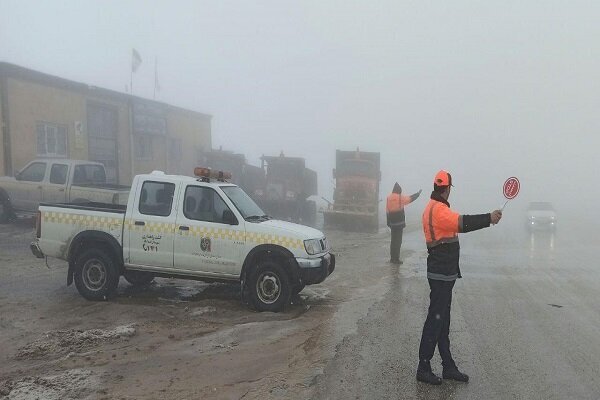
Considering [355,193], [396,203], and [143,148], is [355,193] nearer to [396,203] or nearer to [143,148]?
[396,203]

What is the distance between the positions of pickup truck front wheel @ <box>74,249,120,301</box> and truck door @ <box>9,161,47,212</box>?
7.74 meters

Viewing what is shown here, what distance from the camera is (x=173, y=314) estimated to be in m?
7.14

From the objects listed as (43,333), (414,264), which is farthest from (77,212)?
(414,264)

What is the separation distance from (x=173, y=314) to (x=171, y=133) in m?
23.1

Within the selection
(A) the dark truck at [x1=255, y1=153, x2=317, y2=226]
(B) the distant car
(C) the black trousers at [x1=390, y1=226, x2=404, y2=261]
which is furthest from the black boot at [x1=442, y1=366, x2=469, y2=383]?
(B) the distant car

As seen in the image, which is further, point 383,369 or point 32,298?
point 32,298

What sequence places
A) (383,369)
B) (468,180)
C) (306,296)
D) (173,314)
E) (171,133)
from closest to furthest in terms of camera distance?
1. (383,369)
2. (173,314)
3. (306,296)
4. (171,133)
5. (468,180)

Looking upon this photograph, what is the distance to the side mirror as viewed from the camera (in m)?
7.42

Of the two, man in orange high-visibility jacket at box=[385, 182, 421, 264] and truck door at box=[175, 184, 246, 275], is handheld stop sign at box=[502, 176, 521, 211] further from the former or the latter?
man in orange high-visibility jacket at box=[385, 182, 421, 264]

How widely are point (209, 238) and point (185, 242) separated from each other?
0.38 meters

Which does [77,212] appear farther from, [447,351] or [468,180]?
[468,180]

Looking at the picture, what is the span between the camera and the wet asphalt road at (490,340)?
456 centimetres

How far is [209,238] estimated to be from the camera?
24.4ft

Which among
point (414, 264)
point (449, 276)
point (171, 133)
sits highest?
point (171, 133)
